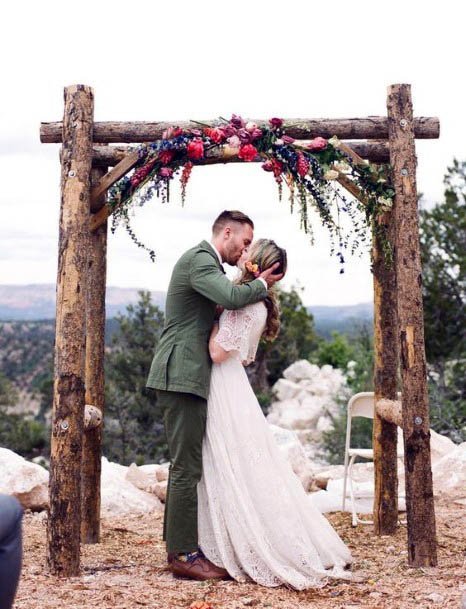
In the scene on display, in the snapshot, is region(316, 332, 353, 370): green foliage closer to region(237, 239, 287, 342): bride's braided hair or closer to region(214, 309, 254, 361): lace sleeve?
region(237, 239, 287, 342): bride's braided hair

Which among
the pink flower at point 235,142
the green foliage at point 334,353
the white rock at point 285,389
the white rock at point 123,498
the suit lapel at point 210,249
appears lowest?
the white rock at point 123,498

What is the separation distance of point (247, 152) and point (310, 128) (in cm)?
48

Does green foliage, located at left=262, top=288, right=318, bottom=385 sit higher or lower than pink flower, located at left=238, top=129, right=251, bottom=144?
lower

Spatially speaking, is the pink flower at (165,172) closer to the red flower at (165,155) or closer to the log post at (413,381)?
the red flower at (165,155)

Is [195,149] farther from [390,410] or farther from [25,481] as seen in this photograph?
[25,481]

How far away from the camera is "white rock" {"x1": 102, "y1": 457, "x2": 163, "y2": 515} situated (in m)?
7.89

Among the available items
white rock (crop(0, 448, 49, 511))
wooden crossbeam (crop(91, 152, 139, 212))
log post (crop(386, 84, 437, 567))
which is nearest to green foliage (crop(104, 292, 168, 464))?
white rock (crop(0, 448, 49, 511))

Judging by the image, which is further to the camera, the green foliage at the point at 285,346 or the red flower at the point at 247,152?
the green foliage at the point at 285,346

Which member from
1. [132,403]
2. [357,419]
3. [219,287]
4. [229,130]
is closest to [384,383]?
[219,287]

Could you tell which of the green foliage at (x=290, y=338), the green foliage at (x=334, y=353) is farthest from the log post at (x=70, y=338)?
the green foliage at (x=334, y=353)

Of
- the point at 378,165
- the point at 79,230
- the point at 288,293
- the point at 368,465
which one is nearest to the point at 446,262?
the point at 368,465

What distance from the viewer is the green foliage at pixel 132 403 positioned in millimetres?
13773

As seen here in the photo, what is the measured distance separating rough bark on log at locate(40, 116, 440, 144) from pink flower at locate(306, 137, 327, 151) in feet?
0.44

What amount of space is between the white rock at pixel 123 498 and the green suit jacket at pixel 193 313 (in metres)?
2.99
